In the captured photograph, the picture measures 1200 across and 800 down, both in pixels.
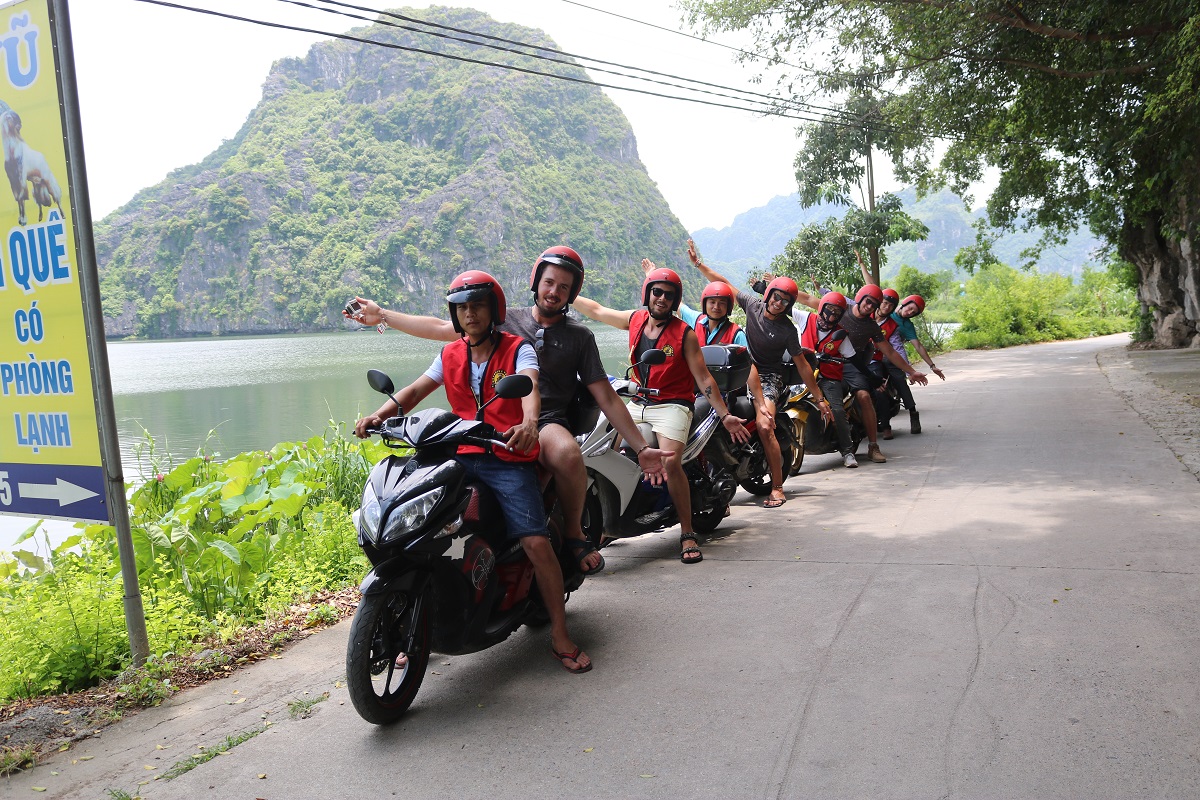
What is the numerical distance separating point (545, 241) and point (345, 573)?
288ft

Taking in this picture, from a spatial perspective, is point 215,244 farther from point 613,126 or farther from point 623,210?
point 613,126

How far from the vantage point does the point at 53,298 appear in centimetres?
428

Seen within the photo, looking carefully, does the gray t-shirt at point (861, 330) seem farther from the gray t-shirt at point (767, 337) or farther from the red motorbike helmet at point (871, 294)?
the gray t-shirt at point (767, 337)

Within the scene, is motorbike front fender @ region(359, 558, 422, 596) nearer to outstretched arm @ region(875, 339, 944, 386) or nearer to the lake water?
the lake water

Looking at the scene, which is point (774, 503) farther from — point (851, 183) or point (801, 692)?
point (851, 183)

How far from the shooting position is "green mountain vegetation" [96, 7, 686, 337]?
86500 mm

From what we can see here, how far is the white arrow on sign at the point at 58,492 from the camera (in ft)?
14.2

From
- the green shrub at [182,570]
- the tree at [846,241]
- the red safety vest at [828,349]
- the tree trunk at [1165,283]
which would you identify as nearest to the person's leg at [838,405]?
the red safety vest at [828,349]

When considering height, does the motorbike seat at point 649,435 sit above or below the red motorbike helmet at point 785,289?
below

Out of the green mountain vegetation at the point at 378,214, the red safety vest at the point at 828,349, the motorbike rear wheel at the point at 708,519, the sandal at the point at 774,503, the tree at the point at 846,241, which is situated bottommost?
the sandal at the point at 774,503

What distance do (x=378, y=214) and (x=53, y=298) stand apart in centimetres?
9273

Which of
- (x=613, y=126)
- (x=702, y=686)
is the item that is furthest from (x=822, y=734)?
(x=613, y=126)

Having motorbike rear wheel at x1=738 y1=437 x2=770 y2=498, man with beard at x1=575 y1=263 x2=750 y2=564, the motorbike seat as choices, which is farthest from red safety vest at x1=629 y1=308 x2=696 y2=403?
motorbike rear wheel at x1=738 y1=437 x2=770 y2=498

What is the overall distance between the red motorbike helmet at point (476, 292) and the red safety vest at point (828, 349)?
19.0ft
